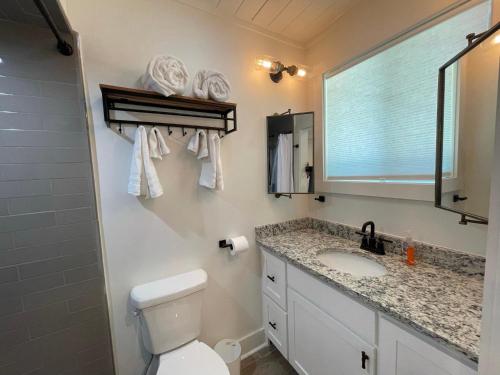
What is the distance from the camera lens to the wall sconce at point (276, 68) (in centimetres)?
158

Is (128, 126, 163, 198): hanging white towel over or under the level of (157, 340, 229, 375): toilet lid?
over

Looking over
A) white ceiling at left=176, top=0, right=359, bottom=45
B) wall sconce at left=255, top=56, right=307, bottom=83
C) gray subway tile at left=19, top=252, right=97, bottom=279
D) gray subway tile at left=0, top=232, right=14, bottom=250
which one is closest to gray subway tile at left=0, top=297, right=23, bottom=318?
gray subway tile at left=19, top=252, right=97, bottom=279

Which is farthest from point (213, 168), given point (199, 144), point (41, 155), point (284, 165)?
point (41, 155)

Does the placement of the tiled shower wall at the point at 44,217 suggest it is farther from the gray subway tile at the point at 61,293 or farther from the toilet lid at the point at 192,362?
the toilet lid at the point at 192,362

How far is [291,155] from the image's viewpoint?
1.71 m

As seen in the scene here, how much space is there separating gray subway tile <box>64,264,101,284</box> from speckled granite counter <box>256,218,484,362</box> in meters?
1.05

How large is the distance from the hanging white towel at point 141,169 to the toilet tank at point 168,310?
55 centimetres

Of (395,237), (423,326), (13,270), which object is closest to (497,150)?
(423,326)

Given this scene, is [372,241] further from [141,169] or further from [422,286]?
[141,169]

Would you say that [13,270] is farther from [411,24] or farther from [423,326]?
[411,24]

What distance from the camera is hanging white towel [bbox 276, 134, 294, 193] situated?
1690 millimetres

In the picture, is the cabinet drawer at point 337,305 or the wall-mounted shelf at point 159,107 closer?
the cabinet drawer at point 337,305

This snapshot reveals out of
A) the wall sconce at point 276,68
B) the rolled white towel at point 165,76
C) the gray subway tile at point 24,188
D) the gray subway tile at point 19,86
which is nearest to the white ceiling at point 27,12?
the gray subway tile at point 19,86

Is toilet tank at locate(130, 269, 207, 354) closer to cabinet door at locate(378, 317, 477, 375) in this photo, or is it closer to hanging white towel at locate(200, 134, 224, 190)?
hanging white towel at locate(200, 134, 224, 190)
